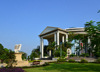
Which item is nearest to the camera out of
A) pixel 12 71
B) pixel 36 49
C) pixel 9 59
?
pixel 12 71

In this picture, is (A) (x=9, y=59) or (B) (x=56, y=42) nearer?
(A) (x=9, y=59)

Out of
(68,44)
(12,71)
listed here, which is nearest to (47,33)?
(68,44)

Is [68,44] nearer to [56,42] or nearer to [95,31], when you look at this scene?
[56,42]

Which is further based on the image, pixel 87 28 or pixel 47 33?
pixel 47 33

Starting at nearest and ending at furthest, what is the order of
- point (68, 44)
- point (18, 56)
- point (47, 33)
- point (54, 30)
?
point (18, 56) < point (68, 44) < point (54, 30) < point (47, 33)

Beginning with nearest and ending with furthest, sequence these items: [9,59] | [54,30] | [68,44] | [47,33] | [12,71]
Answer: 1. [12,71]
2. [9,59]
3. [68,44]
4. [54,30]
5. [47,33]

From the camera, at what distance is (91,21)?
14.2m

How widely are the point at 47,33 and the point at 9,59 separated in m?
38.8

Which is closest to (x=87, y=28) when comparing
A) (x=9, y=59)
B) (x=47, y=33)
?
(x=9, y=59)

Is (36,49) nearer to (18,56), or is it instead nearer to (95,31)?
(18,56)

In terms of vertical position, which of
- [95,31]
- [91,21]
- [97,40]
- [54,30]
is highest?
[54,30]

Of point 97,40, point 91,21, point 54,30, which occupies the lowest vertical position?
point 97,40

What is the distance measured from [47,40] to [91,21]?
53.9 metres

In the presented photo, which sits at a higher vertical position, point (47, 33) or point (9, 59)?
point (47, 33)
